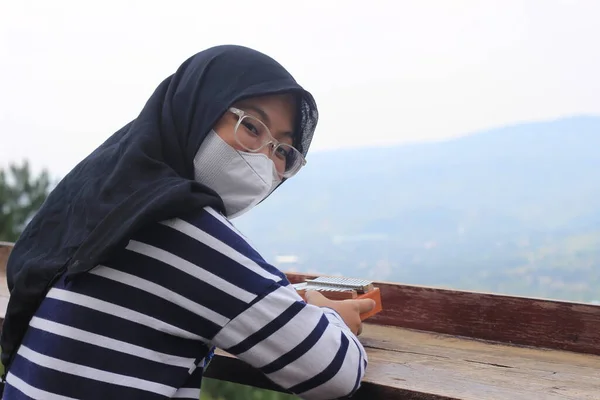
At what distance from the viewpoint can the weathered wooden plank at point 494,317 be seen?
147cm

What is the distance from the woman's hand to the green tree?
3090mm

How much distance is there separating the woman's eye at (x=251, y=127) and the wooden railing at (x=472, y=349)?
19.0 inches

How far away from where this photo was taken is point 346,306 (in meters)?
1.34

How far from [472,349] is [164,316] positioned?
2.67 ft

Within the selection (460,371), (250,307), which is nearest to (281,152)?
(250,307)

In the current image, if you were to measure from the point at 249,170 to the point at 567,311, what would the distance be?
873mm

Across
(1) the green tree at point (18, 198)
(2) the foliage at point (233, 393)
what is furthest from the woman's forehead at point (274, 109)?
(1) the green tree at point (18, 198)

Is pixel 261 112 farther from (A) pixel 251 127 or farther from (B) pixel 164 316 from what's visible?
(B) pixel 164 316

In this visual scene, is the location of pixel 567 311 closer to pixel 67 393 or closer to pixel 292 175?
pixel 292 175

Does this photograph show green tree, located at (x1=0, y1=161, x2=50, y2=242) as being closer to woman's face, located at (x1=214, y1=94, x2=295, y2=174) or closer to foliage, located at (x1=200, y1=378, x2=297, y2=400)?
foliage, located at (x1=200, y1=378, x2=297, y2=400)

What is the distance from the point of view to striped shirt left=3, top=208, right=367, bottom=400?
98cm

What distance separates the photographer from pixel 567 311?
58.4 inches

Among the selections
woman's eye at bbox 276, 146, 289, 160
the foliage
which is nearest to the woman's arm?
woman's eye at bbox 276, 146, 289, 160

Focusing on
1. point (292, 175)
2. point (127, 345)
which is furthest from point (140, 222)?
point (292, 175)
